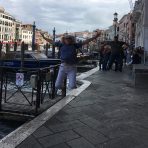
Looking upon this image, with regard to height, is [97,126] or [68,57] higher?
[68,57]

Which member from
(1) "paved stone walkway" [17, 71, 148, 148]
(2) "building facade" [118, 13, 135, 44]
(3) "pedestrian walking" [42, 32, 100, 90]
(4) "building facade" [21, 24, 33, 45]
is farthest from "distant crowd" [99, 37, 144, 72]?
(4) "building facade" [21, 24, 33, 45]

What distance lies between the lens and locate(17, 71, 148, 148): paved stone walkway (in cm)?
562

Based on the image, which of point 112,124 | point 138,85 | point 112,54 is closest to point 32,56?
point 112,54

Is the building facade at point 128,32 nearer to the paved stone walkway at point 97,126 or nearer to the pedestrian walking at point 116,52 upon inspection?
the pedestrian walking at point 116,52

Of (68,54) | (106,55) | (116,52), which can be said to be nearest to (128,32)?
(106,55)

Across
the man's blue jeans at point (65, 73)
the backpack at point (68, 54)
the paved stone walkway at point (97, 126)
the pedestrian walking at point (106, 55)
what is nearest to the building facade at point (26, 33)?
the pedestrian walking at point (106, 55)

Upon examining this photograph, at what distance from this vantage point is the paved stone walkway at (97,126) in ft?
18.5

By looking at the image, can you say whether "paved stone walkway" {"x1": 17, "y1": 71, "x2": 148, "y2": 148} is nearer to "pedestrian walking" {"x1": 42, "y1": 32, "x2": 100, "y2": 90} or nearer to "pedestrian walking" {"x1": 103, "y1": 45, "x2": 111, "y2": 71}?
"pedestrian walking" {"x1": 42, "y1": 32, "x2": 100, "y2": 90}

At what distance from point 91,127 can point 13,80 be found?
10.3ft

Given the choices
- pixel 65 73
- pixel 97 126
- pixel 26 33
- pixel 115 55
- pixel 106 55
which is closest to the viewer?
pixel 97 126

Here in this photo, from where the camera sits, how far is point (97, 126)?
21.8 feet

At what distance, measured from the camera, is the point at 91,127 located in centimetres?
656

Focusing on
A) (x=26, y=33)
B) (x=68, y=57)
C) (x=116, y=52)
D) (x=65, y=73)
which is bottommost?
(x=65, y=73)

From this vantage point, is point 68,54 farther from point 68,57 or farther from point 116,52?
point 116,52
